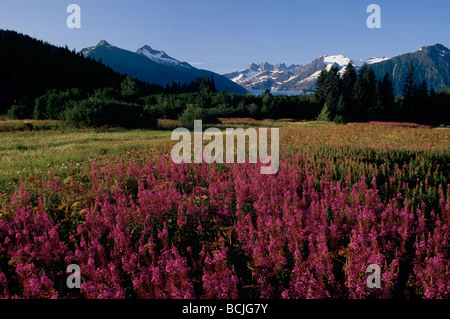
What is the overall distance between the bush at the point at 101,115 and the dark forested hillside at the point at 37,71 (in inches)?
1919

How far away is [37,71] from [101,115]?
87.2 metres

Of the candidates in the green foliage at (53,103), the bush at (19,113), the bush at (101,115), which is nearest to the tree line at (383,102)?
the bush at (101,115)

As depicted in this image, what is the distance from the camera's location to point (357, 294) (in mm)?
3086

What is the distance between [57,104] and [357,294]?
169ft

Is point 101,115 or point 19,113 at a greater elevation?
point 19,113

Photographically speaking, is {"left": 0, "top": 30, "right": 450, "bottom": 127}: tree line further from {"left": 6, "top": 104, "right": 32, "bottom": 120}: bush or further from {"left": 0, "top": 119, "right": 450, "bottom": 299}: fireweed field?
{"left": 0, "top": 119, "right": 450, "bottom": 299}: fireweed field

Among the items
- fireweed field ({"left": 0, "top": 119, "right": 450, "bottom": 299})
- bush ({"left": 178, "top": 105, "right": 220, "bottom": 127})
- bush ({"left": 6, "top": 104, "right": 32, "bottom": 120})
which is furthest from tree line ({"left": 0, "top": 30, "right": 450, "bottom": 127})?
fireweed field ({"left": 0, "top": 119, "right": 450, "bottom": 299})

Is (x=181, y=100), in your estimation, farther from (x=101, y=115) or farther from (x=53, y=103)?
(x=101, y=115)

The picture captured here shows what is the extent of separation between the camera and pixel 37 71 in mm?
99750

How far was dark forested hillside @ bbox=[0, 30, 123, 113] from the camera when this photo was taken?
9425 centimetres

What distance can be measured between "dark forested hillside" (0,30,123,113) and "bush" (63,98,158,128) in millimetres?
48753

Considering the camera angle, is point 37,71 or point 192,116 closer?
point 192,116

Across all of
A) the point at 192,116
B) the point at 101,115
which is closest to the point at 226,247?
the point at 101,115
